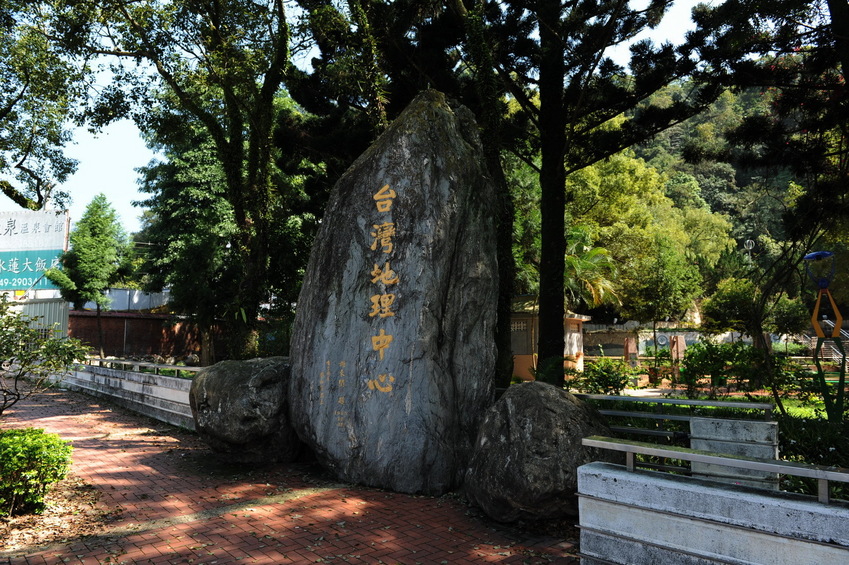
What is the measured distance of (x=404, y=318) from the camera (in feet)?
21.4

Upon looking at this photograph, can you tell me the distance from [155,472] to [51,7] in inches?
392

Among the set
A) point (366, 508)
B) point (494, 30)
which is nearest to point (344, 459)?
point (366, 508)

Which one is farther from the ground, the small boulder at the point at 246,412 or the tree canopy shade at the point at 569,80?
the tree canopy shade at the point at 569,80

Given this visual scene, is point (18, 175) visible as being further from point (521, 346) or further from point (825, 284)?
point (825, 284)

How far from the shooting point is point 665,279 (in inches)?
747

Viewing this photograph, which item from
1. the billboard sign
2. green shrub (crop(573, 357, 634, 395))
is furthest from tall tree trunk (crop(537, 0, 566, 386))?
the billboard sign

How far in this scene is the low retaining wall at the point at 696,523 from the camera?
2.91 m

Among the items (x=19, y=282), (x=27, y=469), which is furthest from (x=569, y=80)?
(x=19, y=282)

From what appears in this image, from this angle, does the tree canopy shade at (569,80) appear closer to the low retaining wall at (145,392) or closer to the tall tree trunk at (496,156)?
the tall tree trunk at (496,156)

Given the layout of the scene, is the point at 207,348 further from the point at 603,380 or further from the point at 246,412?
the point at 603,380

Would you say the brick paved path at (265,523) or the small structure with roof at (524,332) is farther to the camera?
the small structure with roof at (524,332)

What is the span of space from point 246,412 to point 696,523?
5251mm

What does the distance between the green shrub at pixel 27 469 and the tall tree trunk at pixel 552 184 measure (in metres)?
6.73

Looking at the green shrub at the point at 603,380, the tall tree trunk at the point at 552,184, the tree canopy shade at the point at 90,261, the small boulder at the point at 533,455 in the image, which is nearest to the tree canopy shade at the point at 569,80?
the tall tree trunk at the point at 552,184
